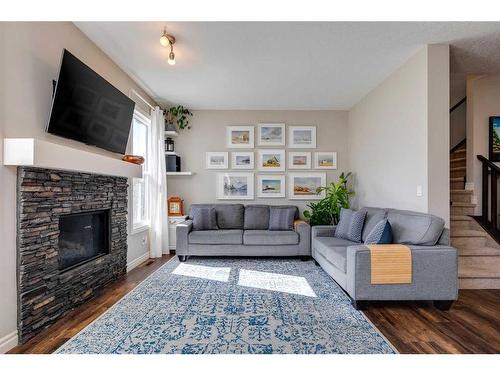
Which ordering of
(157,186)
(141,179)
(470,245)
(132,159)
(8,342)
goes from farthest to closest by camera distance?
1. (157,186)
2. (141,179)
3. (470,245)
4. (132,159)
5. (8,342)

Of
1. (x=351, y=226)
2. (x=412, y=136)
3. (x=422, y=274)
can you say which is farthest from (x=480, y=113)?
(x=422, y=274)

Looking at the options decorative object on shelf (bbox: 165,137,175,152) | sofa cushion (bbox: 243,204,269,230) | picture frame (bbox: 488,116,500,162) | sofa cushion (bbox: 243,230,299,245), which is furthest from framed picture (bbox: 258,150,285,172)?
picture frame (bbox: 488,116,500,162)

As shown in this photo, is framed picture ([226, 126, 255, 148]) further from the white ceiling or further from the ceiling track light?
the ceiling track light

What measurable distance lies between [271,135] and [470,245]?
10.9ft

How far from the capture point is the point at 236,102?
15.6 ft

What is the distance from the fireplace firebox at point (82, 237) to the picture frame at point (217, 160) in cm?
226

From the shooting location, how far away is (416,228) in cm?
271

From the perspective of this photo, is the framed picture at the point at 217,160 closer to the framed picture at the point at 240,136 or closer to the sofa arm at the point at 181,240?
the framed picture at the point at 240,136

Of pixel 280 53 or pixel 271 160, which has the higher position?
pixel 280 53

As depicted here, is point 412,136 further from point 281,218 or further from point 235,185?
point 235,185

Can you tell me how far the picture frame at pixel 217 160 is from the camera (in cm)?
513

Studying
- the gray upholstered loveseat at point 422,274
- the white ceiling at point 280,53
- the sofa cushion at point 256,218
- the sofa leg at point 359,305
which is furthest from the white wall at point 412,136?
the sofa cushion at point 256,218

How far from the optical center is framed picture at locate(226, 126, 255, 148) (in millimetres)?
5137

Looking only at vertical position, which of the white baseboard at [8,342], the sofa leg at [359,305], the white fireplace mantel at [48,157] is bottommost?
the sofa leg at [359,305]
